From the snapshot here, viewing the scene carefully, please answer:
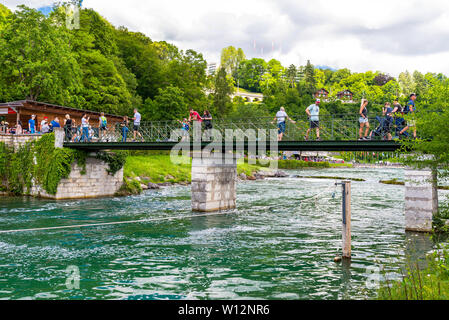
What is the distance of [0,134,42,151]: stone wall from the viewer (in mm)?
31625

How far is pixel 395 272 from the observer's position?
38.8 feet

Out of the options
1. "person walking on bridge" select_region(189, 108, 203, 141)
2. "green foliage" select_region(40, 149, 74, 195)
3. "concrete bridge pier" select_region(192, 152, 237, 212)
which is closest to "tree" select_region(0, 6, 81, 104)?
"green foliage" select_region(40, 149, 74, 195)

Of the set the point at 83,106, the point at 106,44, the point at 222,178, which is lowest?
the point at 222,178

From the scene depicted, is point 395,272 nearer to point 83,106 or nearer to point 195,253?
point 195,253

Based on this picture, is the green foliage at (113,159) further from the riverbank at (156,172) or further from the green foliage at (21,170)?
the green foliage at (21,170)

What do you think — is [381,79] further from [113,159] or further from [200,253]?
[200,253]

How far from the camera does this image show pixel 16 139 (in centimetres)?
3225

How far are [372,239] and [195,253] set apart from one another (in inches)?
285

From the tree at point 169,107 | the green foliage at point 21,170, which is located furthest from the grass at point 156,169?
the tree at point 169,107

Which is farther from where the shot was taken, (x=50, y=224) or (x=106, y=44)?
(x=106, y=44)

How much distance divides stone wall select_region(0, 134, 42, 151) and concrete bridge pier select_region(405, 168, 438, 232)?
25.7 meters

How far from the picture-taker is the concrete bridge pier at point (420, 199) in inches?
681

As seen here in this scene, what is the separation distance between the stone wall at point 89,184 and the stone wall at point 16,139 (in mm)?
3579
